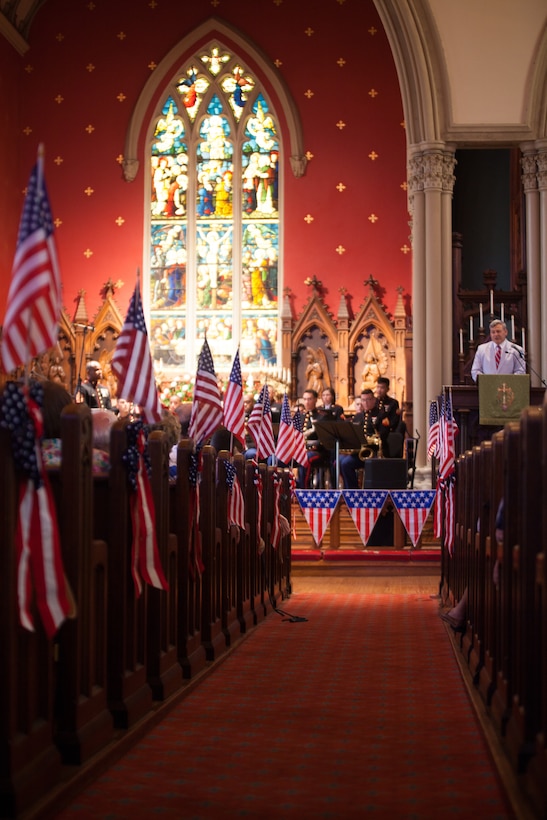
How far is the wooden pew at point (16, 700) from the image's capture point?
276 centimetres

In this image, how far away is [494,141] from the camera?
12594 mm

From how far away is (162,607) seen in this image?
14.4 feet

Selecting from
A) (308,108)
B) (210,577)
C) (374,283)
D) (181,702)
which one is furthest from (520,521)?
(308,108)

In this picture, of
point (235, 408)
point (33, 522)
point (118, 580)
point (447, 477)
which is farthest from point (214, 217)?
point (33, 522)

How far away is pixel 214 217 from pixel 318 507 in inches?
296

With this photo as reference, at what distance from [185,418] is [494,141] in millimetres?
7106

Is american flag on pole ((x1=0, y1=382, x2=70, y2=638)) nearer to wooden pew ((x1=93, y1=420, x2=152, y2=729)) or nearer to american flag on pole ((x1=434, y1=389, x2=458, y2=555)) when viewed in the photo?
wooden pew ((x1=93, y1=420, x2=152, y2=729))

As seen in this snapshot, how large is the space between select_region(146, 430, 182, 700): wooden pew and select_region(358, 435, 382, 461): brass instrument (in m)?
7.54

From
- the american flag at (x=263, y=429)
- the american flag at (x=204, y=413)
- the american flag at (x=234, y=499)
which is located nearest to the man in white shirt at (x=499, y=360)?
the american flag at (x=263, y=429)

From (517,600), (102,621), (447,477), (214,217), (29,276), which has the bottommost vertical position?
(102,621)

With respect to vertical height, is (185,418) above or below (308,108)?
below

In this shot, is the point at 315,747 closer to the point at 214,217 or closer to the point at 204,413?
the point at 204,413

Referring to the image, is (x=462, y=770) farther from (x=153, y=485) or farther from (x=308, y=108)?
(x=308, y=108)

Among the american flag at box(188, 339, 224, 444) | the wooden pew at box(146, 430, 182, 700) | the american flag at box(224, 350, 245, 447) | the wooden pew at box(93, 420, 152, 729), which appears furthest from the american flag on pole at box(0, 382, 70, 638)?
the american flag at box(224, 350, 245, 447)
